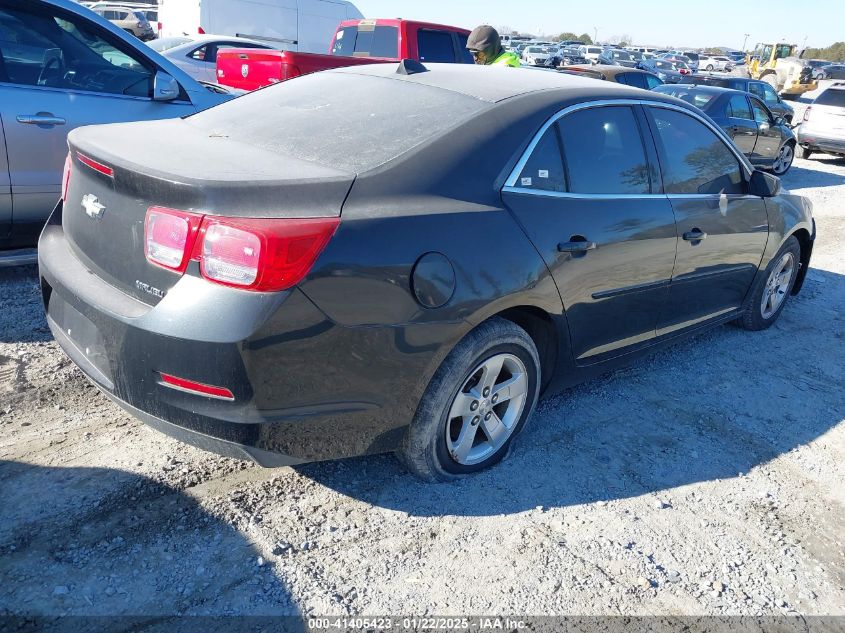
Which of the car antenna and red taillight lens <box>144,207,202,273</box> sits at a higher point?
the car antenna

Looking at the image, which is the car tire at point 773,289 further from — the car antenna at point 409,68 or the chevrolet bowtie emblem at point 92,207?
the chevrolet bowtie emblem at point 92,207

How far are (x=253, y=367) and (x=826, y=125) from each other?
15662mm

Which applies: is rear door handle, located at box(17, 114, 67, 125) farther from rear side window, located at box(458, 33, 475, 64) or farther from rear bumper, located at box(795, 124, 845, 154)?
rear bumper, located at box(795, 124, 845, 154)

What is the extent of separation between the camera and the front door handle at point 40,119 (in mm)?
4562

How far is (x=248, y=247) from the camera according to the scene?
237 cm

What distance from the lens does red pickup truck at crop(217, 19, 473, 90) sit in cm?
974

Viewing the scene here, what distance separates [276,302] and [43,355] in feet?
7.15

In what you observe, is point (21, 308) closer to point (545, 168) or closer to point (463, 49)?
point (545, 168)

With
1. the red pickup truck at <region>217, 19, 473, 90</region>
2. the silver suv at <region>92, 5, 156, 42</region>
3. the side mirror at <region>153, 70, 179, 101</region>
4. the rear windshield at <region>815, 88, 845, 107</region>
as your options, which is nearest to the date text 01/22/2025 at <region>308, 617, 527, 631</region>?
the side mirror at <region>153, 70, 179, 101</region>

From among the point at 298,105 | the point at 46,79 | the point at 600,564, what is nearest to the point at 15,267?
the point at 46,79

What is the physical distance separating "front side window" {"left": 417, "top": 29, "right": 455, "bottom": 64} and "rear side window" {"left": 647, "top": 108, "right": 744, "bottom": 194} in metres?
7.85

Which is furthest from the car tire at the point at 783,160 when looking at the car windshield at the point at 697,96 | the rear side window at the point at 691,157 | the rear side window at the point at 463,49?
the rear side window at the point at 691,157

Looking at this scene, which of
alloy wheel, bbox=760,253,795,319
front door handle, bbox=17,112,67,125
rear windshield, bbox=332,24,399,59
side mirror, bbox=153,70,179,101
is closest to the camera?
front door handle, bbox=17,112,67,125

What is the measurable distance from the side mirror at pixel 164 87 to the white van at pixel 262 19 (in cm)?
1246
